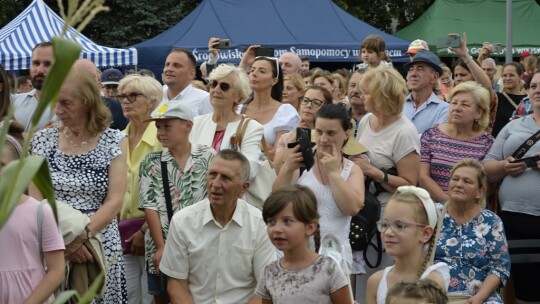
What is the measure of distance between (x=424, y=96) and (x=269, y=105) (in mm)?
1282

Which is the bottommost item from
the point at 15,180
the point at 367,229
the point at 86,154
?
the point at 367,229

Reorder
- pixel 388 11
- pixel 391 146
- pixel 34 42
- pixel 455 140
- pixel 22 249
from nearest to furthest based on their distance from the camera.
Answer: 1. pixel 22 249
2. pixel 391 146
3. pixel 455 140
4. pixel 34 42
5. pixel 388 11

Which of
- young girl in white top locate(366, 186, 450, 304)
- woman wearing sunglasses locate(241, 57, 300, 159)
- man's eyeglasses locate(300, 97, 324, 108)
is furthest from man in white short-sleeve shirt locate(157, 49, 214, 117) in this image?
young girl in white top locate(366, 186, 450, 304)

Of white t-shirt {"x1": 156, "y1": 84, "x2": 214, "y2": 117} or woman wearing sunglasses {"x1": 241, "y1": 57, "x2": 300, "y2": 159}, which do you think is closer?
woman wearing sunglasses {"x1": 241, "y1": 57, "x2": 300, "y2": 159}

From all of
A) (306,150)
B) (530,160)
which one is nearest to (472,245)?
(530,160)

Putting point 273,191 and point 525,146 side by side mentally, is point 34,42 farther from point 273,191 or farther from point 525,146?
point 273,191

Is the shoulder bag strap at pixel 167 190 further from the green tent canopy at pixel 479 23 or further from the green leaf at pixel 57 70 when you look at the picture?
the green tent canopy at pixel 479 23

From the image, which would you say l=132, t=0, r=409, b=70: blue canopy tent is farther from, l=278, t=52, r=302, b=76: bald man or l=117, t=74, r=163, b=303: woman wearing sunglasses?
l=117, t=74, r=163, b=303: woman wearing sunglasses

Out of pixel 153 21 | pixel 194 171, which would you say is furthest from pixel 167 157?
pixel 153 21

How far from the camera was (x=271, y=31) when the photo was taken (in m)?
24.0

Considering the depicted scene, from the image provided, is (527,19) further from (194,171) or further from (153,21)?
(194,171)

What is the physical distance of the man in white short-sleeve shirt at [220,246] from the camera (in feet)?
17.6

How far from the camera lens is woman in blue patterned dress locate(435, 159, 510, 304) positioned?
609cm

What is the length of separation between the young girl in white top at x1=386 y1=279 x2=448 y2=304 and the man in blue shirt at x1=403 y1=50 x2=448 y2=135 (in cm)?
369
